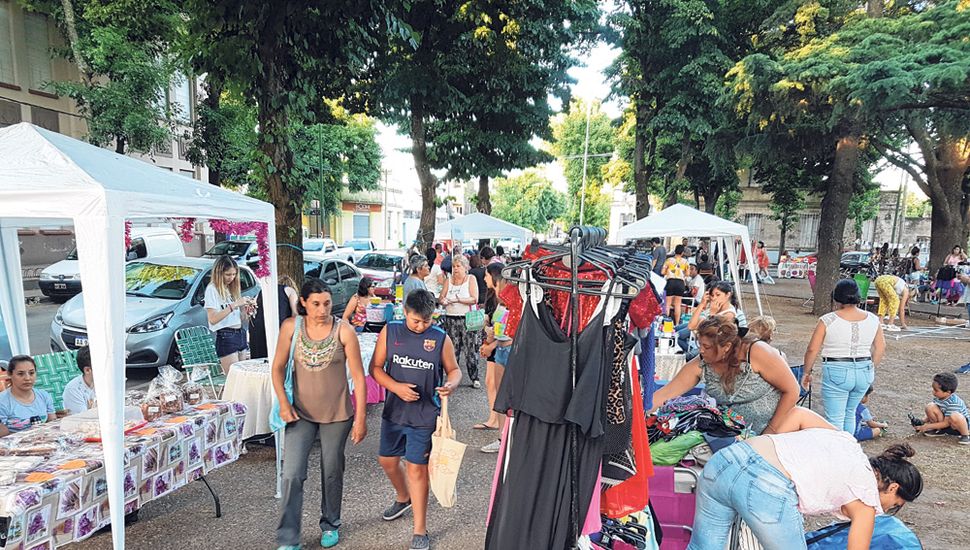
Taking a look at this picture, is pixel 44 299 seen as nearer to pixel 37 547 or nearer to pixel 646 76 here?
pixel 37 547

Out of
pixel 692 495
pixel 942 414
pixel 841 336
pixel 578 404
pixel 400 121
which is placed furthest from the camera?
pixel 400 121

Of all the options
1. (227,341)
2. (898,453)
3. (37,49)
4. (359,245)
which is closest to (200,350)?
(227,341)

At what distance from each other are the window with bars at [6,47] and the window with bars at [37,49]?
1.61ft

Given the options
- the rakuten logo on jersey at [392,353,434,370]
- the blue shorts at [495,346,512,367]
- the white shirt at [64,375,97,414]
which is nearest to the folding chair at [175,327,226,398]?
the white shirt at [64,375,97,414]

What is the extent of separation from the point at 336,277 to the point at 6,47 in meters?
14.0

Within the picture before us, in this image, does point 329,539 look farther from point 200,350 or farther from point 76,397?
point 200,350

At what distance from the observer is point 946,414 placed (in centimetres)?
582

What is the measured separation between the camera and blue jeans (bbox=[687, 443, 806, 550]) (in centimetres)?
231

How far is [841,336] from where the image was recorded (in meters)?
4.59

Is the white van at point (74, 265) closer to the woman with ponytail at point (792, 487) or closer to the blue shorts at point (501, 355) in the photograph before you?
the blue shorts at point (501, 355)

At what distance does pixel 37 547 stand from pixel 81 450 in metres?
0.63

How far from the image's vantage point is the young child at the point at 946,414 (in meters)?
5.72

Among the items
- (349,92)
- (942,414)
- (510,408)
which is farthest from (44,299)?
(942,414)

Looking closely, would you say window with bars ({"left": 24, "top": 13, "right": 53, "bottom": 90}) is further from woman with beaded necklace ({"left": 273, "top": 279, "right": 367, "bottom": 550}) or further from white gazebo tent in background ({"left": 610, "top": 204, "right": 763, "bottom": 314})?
woman with beaded necklace ({"left": 273, "top": 279, "right": 367, "bottom": 550})
